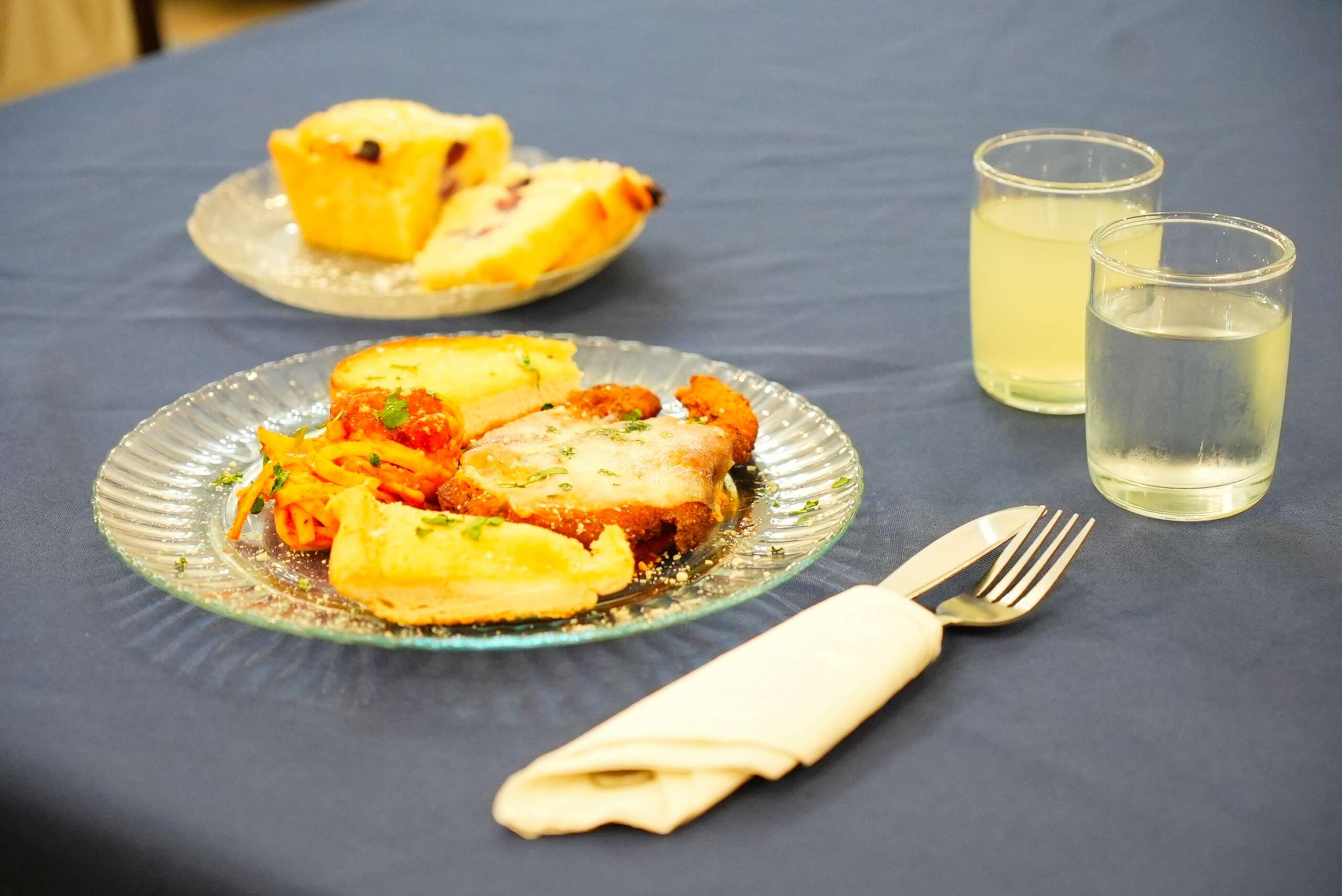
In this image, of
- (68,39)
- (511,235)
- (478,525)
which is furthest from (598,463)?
(68,39)

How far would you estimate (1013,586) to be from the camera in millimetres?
1127

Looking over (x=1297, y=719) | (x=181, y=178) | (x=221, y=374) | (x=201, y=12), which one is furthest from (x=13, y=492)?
(x=201, y=12)

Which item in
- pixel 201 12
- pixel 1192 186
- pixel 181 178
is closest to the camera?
pixel 1192 186

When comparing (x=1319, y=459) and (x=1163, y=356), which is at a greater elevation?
(x=1163, y=356)

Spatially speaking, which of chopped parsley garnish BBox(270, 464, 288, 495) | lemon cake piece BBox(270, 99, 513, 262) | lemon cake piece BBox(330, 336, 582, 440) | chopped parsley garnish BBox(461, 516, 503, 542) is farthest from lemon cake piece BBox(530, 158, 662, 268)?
chopped parsley garnish BBox(461, 516, 503, 542)

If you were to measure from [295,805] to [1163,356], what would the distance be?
797 mm

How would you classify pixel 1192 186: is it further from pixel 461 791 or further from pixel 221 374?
pixel 461 791

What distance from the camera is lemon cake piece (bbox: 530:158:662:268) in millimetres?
1829

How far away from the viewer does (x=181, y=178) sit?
7.28 ft

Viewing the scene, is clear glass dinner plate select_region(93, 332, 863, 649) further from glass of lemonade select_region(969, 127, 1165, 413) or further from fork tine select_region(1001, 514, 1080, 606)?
glass of lemonade select_region(969, 127, 1165, 413)

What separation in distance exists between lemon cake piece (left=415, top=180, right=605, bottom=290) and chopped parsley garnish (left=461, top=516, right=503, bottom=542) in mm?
727

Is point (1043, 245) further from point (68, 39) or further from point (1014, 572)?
point (68, 39)

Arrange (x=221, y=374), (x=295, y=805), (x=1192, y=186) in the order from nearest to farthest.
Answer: (x=295, y=805)
(x=221, y=374)
(x=1192, y=186)

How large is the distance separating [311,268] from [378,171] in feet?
0.54
